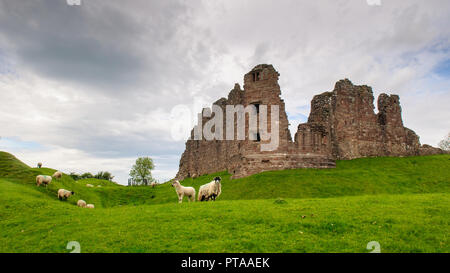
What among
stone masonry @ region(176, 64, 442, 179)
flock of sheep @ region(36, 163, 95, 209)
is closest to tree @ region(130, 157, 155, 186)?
stone masonry @ region(176, 64, 442, 179)

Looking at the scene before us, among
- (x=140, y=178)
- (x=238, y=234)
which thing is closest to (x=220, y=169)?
(x=238, y=234)

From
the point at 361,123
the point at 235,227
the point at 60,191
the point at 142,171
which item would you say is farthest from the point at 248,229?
the point at 142,171

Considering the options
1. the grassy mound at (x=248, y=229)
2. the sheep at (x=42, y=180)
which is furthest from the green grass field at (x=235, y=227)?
the sheep at (x=42, y=180)

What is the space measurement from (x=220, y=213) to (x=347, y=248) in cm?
585

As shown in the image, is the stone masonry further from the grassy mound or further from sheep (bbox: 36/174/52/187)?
sheep (bbox: 36/174/52/187)

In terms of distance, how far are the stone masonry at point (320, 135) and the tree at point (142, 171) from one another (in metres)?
34.9

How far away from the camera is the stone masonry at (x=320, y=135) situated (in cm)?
3084

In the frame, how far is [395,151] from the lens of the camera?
4009cm

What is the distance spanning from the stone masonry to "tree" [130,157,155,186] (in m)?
34.9

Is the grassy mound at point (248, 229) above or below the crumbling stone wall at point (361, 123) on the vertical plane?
below

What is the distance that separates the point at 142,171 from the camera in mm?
82500

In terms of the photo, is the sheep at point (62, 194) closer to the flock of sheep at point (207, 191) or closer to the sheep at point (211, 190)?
the flock of sheep at point (207, 191)
